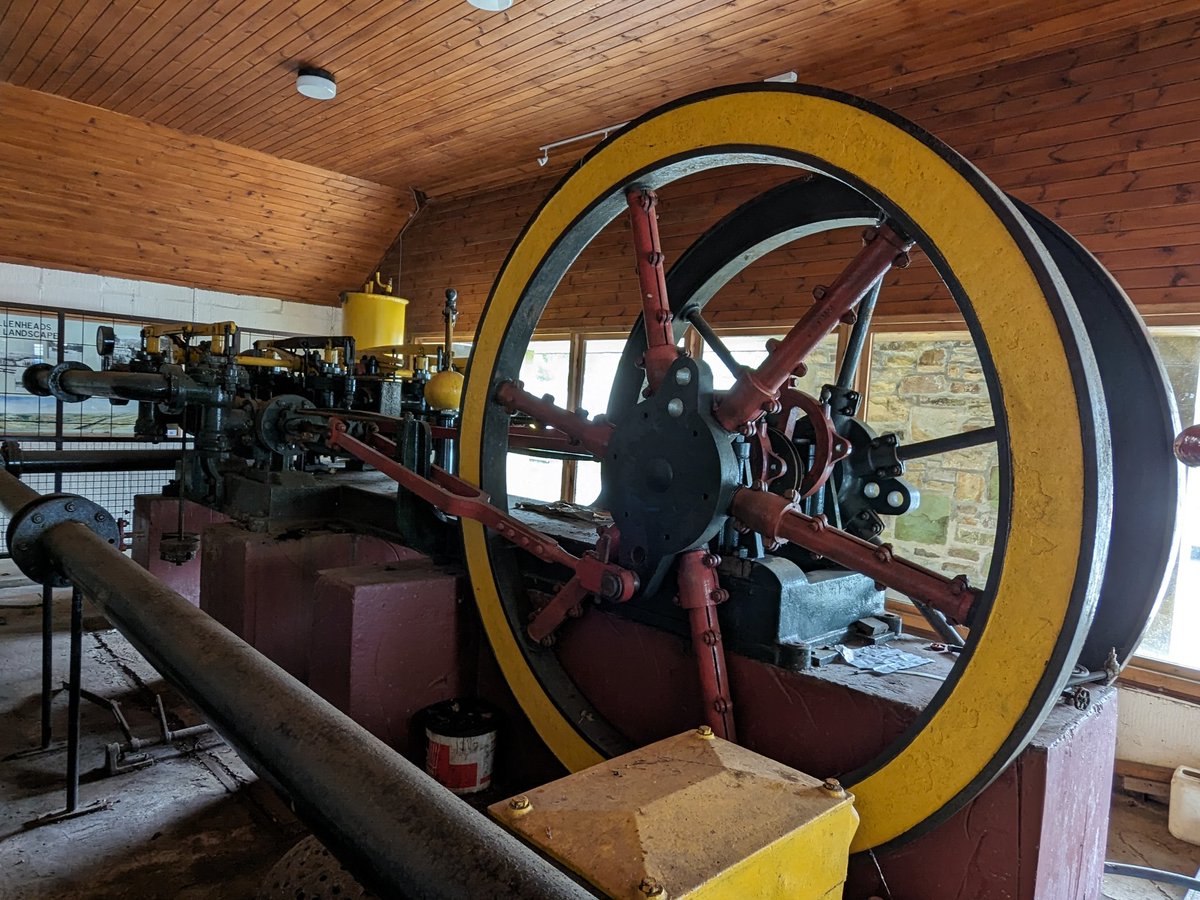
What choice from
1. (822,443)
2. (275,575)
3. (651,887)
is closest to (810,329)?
(822,443)

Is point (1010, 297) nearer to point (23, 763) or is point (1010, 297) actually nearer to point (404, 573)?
point (404, 573)

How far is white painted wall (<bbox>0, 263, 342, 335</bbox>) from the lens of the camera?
6.18 metres

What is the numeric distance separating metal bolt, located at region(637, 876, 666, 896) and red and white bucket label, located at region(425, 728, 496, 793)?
1397 millimetres

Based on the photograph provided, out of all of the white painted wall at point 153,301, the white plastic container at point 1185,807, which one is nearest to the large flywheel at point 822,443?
the white plastic container at point 1185,807

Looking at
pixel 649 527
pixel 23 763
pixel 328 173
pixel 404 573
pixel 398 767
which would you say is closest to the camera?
pixel 398 767

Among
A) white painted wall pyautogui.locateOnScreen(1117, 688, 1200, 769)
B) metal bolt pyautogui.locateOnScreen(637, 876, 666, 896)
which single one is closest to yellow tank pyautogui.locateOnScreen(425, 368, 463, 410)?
metal bolt pyautogui.locateOnScreen(637, 876, 666, 896)

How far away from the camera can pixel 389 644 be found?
2.17m

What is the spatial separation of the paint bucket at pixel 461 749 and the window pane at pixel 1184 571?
2926 millimetres

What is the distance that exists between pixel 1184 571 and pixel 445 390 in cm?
333

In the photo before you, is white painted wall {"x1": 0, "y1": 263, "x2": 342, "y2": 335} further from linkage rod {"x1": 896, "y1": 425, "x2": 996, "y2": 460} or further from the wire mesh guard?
linkage rod {"x1": 896, "y1": 425, "x2": 996, "y2": 460}

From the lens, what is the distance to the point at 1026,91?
363 cm

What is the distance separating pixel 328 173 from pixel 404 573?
535 centimetres

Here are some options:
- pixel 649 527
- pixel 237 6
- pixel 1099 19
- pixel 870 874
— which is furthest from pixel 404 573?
pixel 1099 19

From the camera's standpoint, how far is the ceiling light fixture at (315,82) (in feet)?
15.0
